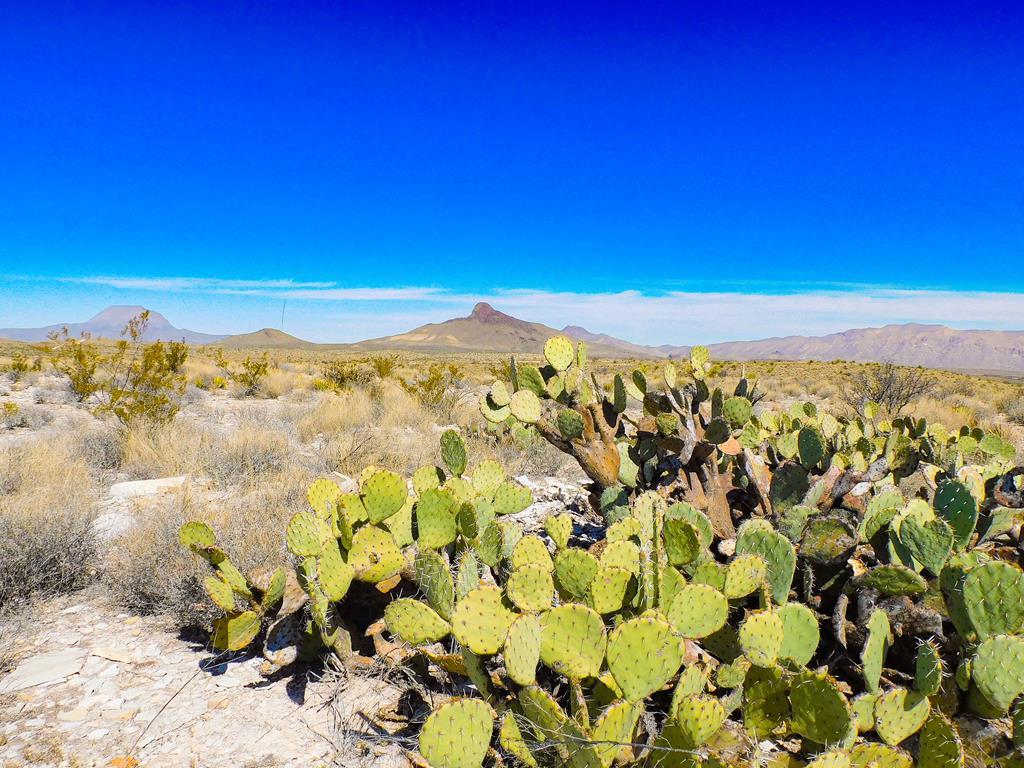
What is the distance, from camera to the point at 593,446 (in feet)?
10.9

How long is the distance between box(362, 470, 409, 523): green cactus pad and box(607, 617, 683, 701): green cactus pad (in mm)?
1125

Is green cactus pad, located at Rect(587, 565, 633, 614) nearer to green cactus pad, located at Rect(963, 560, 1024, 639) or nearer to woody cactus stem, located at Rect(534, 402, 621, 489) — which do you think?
green cactus pad, located at Rect(963, 560, 1024, 639)

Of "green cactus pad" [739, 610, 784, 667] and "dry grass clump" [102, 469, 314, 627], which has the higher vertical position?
"green cactus pad" [739, 610, 784, 667]

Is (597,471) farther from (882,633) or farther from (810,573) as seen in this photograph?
(882,633)

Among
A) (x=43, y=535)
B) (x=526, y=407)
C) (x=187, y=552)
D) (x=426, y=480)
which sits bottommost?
(x=187, y=552)

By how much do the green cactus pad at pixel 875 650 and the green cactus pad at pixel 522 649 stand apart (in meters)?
0.97

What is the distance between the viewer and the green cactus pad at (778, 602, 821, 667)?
5.74ft

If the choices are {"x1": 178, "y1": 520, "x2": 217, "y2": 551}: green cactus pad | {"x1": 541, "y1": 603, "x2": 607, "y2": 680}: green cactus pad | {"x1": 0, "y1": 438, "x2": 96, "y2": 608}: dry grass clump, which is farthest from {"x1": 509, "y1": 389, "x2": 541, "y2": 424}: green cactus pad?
{"x1": 0, "y1": 438, "x2": 96, "y2": 608}: dry grass clump

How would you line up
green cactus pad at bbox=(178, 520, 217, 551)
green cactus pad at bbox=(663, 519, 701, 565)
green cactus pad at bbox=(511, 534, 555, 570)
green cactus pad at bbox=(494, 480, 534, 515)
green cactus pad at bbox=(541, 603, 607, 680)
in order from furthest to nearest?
green cactus pad at bbox=(494, 480, 534, 515) → green cactus pad at bbox=(178, 520, 217, 551) → green cactus pad at bbox=(511, 534, 555, 570) → green cactus pad at bbox=(663, 519, 701, 565) → green cactus pad at bbox=(541, 603, 607, 680)

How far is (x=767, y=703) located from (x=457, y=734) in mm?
870

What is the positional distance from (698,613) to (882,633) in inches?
22.9

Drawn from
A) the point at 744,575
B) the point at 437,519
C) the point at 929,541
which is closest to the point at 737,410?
the point at 929,541

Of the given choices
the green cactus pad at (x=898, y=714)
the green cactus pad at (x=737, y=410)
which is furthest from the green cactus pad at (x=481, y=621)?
the green cactus pad at (x=737, y=410)

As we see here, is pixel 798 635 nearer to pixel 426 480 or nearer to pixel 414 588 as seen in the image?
pixel 414 588
